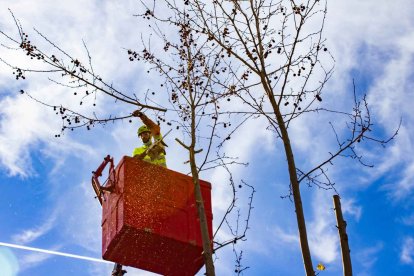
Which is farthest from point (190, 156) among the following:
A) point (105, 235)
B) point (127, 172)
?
point (105, 235)

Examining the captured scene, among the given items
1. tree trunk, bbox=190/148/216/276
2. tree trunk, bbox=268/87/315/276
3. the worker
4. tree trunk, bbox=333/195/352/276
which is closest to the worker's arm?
the worker

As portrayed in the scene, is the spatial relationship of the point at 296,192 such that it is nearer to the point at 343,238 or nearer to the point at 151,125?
the point at 343,238

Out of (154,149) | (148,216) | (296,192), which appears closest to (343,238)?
(296,192)

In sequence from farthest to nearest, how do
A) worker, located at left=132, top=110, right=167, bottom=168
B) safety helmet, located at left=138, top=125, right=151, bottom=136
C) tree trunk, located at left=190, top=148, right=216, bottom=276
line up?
1. safety helmet, located at left=138, top=125, right=151, bottom=136
2. worker, located at left=132, top=110, right=167, bottom=168
3. tree trunk, located at left=190, top=148, right=216, bottom=276

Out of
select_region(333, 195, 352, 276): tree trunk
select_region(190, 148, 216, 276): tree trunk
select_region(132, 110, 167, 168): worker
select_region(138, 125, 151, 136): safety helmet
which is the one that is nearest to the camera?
select_region(333, 195, 352, 276): tree trunk

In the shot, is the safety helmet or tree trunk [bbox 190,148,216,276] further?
the safety helmet

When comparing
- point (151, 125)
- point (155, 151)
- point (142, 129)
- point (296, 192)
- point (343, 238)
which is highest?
point (142, 129)

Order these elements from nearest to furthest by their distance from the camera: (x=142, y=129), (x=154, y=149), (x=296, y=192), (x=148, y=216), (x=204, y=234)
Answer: (x=296, y=192) < (x=204, y=234) < (x=148, y=216) < (x=154, y=149) < (x=142, y=129)

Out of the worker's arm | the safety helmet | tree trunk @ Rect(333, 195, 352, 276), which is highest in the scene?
the safety helmet

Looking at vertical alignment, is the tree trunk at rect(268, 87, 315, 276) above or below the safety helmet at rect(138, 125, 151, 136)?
below

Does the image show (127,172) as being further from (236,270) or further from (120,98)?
(236,270)

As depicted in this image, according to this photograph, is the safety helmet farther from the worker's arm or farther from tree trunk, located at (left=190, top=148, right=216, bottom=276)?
tree trunk, located at (left=190, top=148, right=216, bottom=276)

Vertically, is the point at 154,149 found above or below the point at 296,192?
above

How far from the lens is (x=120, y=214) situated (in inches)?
265
